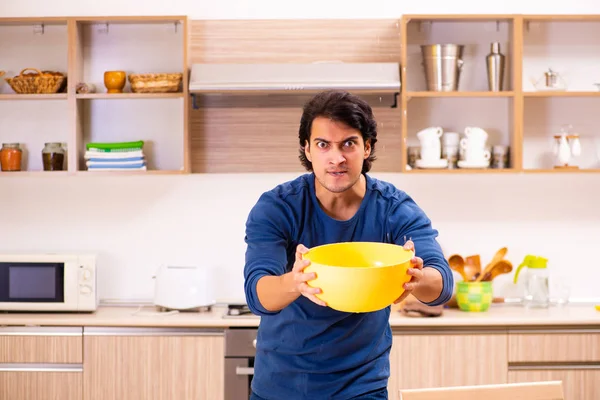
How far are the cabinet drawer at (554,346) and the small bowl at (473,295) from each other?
256 mm

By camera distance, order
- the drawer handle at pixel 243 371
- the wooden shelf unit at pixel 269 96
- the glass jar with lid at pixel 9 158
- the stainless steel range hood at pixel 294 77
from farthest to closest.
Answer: the wooden shelf unit at pixel 269 96, the glass jar with lid at pixel 9 158, the stainless steel range hood at pixel 294 77, the drawer handle at pixel 243 371

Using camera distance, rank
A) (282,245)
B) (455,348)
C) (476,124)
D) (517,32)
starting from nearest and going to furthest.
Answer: (282,245) < (455,348) < (517,32) < (476,124)

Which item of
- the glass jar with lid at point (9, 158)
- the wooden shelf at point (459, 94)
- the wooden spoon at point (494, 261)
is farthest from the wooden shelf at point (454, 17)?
the glass jar with lid at point (9, 158)

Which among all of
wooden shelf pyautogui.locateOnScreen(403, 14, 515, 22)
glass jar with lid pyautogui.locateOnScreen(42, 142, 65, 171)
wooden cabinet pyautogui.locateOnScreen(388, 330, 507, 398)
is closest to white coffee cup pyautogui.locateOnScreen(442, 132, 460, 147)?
wooden shelf pyautogui.locateOnScreen(403, 14, 515, 22)

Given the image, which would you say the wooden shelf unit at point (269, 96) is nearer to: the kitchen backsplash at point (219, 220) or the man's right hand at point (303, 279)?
the kitchen backsplash at point (219, 220)

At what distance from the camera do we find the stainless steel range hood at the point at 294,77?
3.51 m

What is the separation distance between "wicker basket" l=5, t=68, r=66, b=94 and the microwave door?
83 cm

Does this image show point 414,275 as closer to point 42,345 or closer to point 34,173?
point 42,345

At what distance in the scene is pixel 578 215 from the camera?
393 centimetres

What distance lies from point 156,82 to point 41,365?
4.57ft

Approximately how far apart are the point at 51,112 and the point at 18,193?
1.49 ft

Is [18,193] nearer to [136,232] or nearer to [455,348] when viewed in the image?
[136,232]

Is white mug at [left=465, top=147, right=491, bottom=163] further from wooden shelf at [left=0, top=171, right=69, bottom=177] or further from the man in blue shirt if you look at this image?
wooden shelf at [left=0, top=171, right=69, bottom=177]

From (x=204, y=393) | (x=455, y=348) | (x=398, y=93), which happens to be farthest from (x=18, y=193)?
(x=455, y=348)
